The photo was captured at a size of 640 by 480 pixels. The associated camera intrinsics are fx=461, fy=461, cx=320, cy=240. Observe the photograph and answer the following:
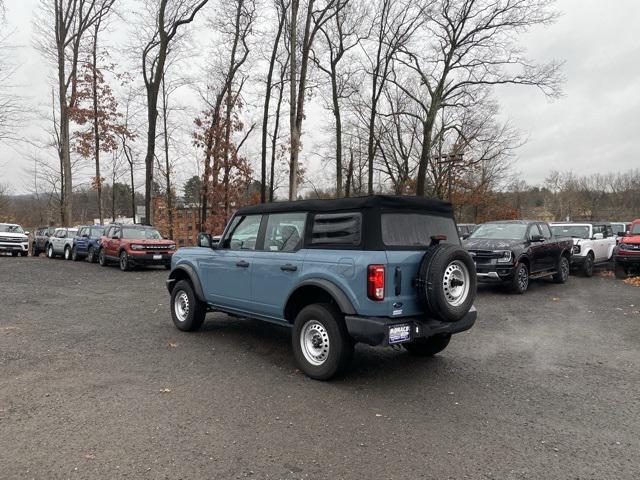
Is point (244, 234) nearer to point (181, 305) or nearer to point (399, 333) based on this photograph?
point (181, 305)

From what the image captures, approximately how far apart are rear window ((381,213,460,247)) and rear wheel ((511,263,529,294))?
6735mm

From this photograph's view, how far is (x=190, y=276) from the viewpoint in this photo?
23.4 ft

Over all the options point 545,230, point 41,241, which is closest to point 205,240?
point 545,230

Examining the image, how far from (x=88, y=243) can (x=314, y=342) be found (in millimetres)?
18794

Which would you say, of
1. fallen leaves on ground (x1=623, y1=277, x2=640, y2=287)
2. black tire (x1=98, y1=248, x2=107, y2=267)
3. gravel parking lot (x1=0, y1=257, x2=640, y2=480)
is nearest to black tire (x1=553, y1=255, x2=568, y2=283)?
fallen leaves on ground (x1=623, y1=277, x2=640, y2=287)

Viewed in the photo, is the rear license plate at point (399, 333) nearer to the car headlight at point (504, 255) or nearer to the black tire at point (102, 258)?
the car headlight at point (504, 255)

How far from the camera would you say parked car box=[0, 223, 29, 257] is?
23.8 meters

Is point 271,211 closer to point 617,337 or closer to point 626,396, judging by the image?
point 626,396

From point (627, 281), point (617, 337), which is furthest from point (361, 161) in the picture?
point (617, 337)

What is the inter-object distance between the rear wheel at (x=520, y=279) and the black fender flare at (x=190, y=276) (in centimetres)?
800

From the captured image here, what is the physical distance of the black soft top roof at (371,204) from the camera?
492 centimetres

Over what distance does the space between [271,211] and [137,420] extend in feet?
9.71

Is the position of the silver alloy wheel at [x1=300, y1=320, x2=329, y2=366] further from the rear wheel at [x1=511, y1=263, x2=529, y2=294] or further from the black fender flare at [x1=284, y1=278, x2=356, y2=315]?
the rear wheel at [x1=511, y1=263, x2=529, y2=294]

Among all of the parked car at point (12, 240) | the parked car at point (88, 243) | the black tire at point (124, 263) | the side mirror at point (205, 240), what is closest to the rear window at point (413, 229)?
the side mirror at point (205, 240)
